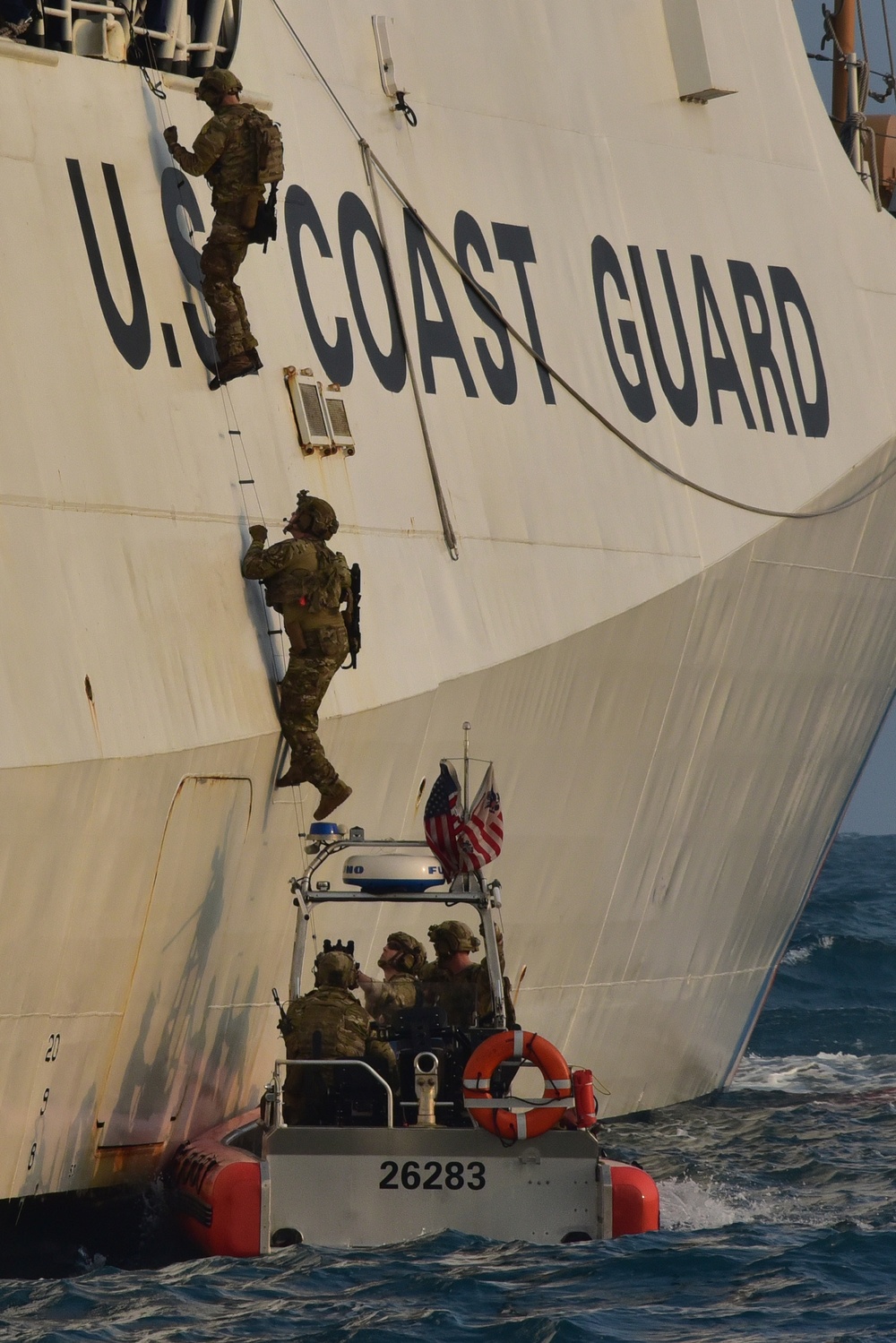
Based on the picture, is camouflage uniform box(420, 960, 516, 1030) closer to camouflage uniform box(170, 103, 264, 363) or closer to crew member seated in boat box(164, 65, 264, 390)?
crew member seated in boat box(164, 65, 264, 390)

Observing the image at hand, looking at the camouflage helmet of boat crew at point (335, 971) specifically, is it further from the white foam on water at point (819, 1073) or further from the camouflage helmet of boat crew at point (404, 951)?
the white foam on water at point (819, 1073)

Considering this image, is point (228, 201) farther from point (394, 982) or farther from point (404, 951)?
point (394, 982)

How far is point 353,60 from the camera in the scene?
544 inches

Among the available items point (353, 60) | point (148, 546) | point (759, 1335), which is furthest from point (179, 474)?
point (759, 1335)

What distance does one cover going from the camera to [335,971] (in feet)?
36.7

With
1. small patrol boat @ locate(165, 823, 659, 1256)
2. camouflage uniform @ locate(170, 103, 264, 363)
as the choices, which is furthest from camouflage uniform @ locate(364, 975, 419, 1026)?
camouflage uniform @ locate(170, 103, 264, 363)

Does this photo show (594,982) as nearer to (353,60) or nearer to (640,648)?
(640,648)

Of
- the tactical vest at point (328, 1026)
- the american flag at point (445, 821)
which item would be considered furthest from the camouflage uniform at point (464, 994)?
the tactical vest at point (328, 1026)

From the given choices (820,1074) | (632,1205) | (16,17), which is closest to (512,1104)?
(632,1205)

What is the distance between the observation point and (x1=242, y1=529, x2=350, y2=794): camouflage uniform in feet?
38.1

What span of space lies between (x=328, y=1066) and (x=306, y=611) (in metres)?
2.55

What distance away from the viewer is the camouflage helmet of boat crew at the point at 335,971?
1118 cm

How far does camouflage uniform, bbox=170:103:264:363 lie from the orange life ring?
14.1ft

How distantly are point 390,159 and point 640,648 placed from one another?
12.8ft
